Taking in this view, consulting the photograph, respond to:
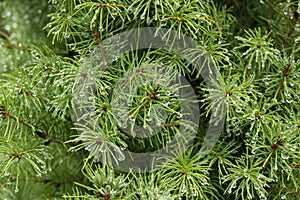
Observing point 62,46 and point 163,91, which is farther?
point 62,46

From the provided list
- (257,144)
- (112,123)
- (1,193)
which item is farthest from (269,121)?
(1,193)

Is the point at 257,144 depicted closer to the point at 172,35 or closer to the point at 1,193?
the point at 172,35

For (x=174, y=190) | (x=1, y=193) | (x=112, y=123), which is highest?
(x=112, y=123)

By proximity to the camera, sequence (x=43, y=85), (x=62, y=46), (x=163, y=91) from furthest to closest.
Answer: (x=62, y=46) → (x=43, y=85) → (x=163, y=91)

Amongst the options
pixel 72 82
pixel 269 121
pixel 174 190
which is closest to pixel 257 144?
pixel 269 121

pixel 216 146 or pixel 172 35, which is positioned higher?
pixel 172 35

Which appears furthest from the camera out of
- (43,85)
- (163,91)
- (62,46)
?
(62,46)
